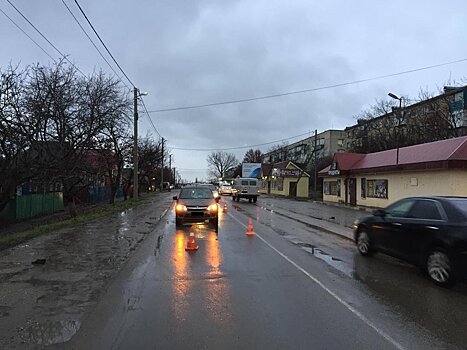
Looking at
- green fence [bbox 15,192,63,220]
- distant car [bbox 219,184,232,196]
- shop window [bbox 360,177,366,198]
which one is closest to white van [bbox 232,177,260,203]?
shop window [bbox 360,177,366,198]

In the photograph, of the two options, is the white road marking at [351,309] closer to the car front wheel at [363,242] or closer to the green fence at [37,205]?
the car front wheel at [363,242]

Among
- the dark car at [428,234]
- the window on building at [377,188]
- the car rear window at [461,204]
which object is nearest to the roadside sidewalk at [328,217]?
the window on building at [377,188]

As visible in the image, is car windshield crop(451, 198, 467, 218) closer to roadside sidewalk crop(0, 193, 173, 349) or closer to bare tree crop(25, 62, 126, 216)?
roadside sidewalk crop(0, 193, 173, 349)

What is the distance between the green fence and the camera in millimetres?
24719

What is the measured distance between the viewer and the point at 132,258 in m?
9.96

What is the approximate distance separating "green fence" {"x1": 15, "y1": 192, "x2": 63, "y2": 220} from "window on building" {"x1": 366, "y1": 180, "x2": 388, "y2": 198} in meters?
24.1

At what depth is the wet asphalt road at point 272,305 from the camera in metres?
4.75

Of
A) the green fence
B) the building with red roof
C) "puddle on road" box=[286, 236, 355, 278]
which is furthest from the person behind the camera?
the green fence

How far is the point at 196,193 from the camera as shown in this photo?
17297mm

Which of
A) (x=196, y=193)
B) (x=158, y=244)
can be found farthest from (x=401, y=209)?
(x=196, y=193)

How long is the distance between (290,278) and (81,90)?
17.3m

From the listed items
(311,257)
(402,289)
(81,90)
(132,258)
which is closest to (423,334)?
(402,289)

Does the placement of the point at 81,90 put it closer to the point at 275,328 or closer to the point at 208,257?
the point at 208,257

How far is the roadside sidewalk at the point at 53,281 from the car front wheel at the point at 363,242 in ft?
18.7
